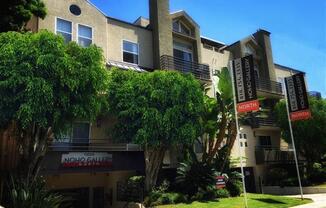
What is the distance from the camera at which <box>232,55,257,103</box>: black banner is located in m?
19.7

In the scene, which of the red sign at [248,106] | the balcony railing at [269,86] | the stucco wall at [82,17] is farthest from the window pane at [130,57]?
the balcony railing at [269,86]

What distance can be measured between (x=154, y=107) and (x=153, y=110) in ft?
1.35

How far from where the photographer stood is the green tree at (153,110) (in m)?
19.5

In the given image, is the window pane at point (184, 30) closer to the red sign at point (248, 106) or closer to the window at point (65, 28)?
the window at point (65, 28)

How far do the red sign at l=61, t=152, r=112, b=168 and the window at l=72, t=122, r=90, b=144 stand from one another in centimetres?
207

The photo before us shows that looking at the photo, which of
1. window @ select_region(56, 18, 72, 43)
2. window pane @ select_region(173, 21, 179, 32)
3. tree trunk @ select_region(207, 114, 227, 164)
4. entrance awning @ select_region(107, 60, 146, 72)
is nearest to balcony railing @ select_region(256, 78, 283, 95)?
window pane @ select_region(173, 21, 179, 32)

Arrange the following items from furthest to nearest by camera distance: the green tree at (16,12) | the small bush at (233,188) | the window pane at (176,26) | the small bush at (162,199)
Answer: the window pane at (176,26) < the small bush at (233,188) < the small bush at (162,199) < the green tree at (16,12)

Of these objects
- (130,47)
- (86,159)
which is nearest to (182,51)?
(130,47)

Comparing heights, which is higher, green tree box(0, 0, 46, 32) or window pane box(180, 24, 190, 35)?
window pane box(180, 24, 190, 35)

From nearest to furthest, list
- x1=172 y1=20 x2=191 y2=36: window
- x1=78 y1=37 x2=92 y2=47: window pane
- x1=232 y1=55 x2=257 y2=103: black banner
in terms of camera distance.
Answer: x1=232 y1=55 x2=257 y2=103: black banner → x1=78 y1=37 x2=92 y2=47: window pane → x1=172 y1=20 x2=191 y2=36: window

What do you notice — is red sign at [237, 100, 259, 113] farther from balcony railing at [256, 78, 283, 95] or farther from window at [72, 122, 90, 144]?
balcony railing at [256, 78, 283, 95]

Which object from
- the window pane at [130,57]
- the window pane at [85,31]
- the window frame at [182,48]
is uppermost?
the window frame at [182,48]

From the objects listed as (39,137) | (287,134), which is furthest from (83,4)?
(287,134)

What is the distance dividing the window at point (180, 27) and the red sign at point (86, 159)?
1380 cm
